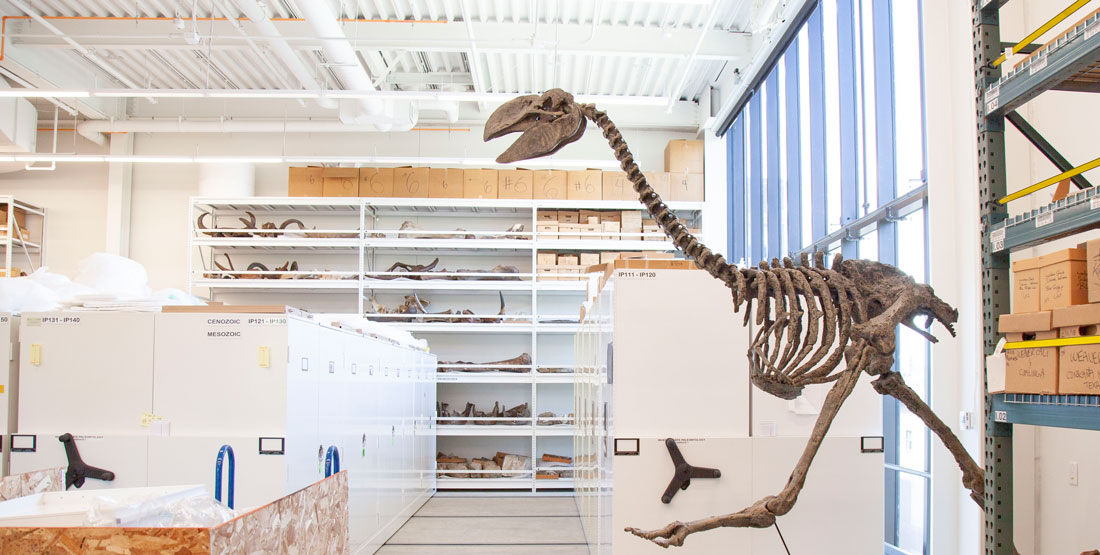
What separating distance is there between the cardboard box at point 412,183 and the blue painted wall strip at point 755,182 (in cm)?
366

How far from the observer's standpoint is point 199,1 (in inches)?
281

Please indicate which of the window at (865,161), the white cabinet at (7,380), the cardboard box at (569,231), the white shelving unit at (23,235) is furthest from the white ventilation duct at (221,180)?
the window at (865,161)

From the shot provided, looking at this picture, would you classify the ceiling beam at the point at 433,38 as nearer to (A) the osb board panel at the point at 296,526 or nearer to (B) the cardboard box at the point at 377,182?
(B) the cardboard box at the point at 377,182

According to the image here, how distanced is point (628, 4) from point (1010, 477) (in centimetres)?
626

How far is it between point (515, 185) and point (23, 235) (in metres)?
5.81

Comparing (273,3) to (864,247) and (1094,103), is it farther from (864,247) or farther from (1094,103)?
(1094,103)

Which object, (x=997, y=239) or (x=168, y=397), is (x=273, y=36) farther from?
(x=997, y=239)

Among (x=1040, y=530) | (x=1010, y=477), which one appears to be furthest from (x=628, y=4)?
(x=1010, y=477)

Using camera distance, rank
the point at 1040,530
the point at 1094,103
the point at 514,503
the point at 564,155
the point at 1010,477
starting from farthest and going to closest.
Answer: the point at 564,155 < the point at 514,503 < the point at 1040,530 < the point at 1094,103 < the point at 1010,477

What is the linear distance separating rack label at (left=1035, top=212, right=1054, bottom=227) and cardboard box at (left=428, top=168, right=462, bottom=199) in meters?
7.53

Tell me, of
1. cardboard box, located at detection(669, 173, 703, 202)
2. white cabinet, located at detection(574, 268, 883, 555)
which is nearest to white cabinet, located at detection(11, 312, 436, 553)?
white cabinet, located at detection(574, 268, 883, 555)

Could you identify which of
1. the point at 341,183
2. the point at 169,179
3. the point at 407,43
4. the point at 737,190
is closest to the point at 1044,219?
the point at 407,43

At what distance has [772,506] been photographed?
2230mm

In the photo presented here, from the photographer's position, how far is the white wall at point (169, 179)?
9570 mm
